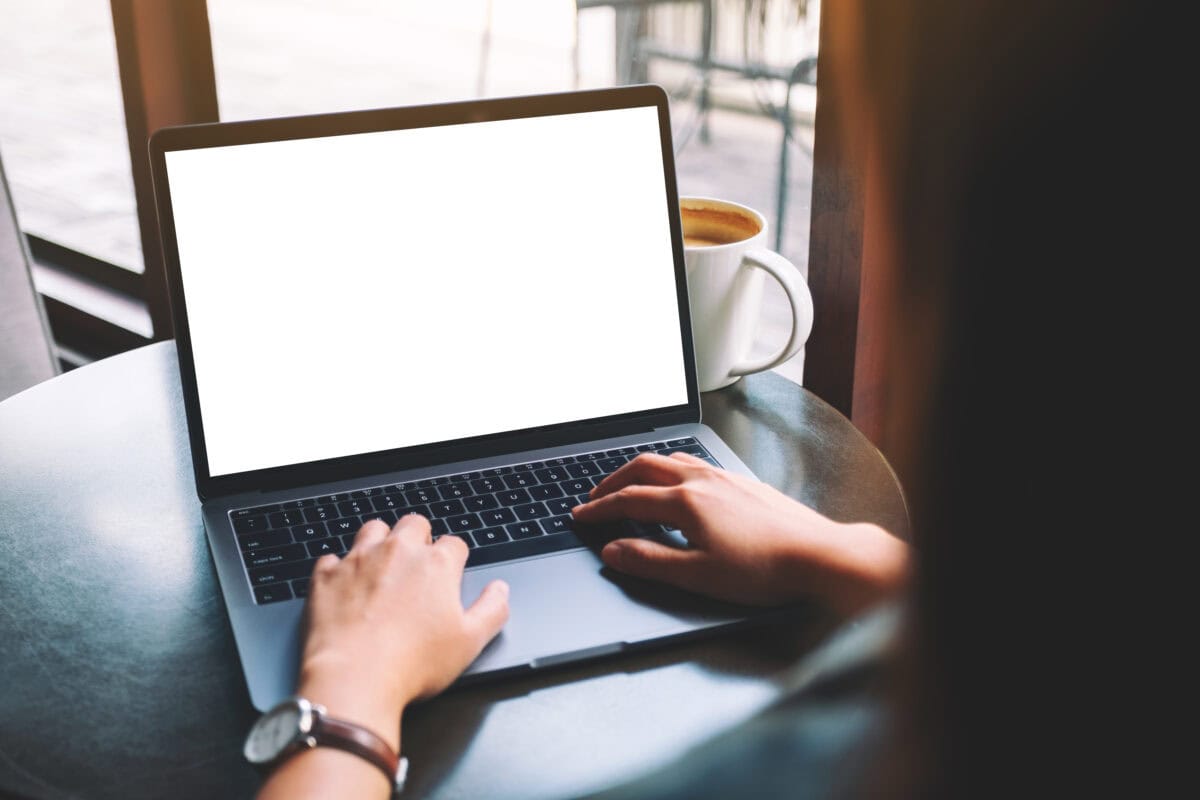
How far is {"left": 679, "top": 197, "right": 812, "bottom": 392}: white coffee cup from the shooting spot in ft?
3.29

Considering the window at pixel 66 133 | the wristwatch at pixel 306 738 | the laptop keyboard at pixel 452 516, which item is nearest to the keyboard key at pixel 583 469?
the laptop keyboard at pixel 452 516

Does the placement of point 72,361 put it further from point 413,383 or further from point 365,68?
point 413,383

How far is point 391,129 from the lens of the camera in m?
0.89

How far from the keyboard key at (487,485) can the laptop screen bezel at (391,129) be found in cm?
4

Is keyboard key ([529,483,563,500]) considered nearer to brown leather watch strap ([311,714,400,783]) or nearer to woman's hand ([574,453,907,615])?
woman's hand ([574,453,907,615])

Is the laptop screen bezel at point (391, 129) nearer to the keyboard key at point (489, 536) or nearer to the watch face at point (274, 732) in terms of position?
the keyboard key at point (489, 536)

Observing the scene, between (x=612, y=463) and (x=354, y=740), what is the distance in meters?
0.38

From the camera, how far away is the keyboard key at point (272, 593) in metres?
0.75

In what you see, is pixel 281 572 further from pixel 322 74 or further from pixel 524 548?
pixel 322 74

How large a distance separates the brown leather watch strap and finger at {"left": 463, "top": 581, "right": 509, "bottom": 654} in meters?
0.10

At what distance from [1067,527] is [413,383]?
0.79 meters

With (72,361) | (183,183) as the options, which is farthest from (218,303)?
(72,361)

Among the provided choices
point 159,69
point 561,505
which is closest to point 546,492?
point 561,505

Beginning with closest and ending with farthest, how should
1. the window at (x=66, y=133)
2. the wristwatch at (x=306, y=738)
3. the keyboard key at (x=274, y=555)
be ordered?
the wristwatch at (x=306, y=738)
the keyboard key at (x=274, y=555)
the window at (x=66, y=133)
